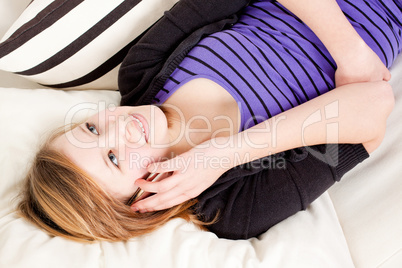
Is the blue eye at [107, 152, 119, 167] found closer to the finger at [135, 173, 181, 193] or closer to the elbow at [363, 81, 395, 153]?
the finger at [135, 173, 181, 193]

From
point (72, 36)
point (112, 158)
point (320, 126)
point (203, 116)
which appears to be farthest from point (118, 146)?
point (320, 126)

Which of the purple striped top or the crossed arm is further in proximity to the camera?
the purple striped top

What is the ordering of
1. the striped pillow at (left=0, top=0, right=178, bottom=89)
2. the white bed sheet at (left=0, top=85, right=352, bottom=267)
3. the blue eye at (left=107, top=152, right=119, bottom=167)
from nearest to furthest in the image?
1. the white bed sheet at (left=0, top=85, right=352, bottom=267)
2. the blue eye at (left=107, top=152, right=119, bottom=167)
3. the striped pillow at (left=0, top=0, right=178, bottom=89)

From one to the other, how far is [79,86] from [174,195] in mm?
498

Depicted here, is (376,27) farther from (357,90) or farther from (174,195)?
(174,195)

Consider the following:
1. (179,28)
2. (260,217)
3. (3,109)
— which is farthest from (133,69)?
(260,217)

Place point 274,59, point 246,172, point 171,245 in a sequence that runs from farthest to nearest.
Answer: point 274,59, point 246,172, point 171,245

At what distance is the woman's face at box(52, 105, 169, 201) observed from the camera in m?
0.87

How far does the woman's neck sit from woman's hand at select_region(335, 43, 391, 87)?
29 centimetres

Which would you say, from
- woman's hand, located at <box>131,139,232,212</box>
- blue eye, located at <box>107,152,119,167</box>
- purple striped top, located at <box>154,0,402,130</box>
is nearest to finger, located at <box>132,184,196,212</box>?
woman's hand, located at <box>131,139,232,212</box>

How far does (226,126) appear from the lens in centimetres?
100

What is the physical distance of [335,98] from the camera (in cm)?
91

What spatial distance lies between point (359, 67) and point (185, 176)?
1.69 feet

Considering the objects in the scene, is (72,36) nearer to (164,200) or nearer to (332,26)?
(164,200)
